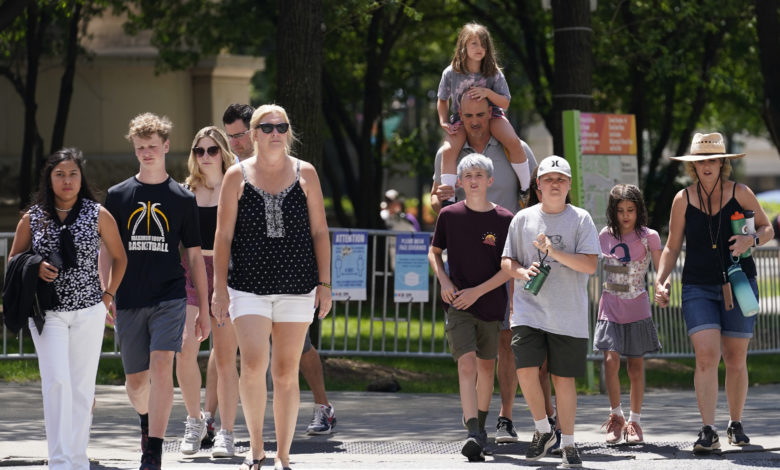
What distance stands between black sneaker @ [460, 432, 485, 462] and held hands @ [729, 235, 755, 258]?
6.57 feet

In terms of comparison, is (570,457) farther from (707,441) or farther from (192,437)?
(192,437)

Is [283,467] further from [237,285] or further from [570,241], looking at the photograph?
[570,241]

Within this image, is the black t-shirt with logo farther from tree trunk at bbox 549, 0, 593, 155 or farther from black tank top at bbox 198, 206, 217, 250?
tree trunk at bbox 549, 0, 593, 155

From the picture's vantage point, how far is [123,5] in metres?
19.0

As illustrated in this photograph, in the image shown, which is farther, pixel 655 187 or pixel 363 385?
pixel 655 187

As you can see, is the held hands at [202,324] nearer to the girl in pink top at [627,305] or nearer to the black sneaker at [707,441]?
the girl in pink top at [627,305]

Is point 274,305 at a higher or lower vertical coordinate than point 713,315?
higher

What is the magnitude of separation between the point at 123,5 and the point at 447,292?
495 inches

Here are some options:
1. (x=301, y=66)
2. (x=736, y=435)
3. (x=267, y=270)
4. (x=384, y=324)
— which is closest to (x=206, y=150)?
(x=267, y=270)

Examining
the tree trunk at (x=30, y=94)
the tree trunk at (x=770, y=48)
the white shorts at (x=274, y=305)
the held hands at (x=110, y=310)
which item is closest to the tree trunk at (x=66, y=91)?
the tree trunk at (x=30, y=94)

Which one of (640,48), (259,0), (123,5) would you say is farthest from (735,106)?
(123,5)

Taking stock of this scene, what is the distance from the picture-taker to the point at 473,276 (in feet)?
25.7

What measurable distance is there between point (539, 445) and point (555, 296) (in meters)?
0.91

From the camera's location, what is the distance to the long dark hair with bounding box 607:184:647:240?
27.6 feet
